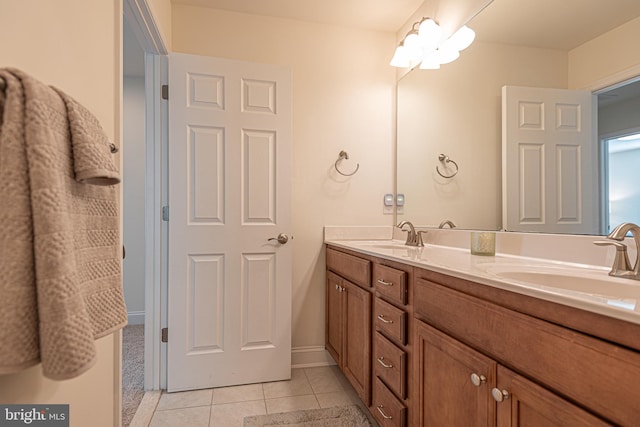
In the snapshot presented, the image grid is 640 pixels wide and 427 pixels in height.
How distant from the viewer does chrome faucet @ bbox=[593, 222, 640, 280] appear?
897 mm

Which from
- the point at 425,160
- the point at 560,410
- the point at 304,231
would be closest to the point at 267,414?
the point at 304,231

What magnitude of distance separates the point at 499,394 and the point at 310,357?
5.56ft

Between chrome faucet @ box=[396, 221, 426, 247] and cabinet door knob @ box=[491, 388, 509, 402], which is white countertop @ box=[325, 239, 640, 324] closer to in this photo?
cabinet door knob @ box=[491, 388, 509, 402]

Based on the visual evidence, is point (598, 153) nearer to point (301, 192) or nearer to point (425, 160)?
point (425, 160)

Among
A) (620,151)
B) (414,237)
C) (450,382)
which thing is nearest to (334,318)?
(414,237)

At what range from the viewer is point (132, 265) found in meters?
3.14

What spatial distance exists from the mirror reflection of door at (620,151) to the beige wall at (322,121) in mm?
1433

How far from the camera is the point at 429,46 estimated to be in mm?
2094

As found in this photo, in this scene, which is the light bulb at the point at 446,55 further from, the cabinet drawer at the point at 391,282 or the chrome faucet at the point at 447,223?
the cabinet drawer at the point at 391,282

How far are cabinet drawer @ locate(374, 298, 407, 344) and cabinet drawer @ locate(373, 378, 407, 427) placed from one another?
9.4 inches

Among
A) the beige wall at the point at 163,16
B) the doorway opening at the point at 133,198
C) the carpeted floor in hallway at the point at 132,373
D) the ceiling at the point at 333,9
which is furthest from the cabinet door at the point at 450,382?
the doorway opening at the point at 133,198

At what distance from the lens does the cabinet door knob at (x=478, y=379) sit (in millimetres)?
858

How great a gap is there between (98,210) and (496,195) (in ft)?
5.35

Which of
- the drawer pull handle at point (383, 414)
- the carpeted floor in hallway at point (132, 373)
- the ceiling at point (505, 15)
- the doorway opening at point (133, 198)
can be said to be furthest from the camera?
the doorway opening at point (133, 198)
